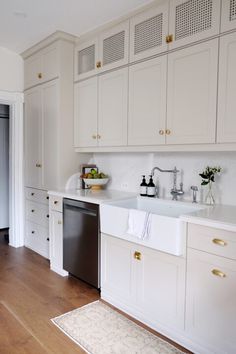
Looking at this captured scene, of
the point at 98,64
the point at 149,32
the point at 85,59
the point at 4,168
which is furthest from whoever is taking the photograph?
the point at 4,168

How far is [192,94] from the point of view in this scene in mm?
2193

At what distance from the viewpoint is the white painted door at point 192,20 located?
6.71 ft

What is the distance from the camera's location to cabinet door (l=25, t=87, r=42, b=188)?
144 inches

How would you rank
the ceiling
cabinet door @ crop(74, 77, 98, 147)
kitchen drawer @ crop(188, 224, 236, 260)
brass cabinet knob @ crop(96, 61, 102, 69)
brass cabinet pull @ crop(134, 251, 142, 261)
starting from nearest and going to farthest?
kitchen drawer @ crop(188, 224, 236, 260) → brass cabinet pull @ crop(134, 251, 142, 261) → the ceiling → brass cabinet knob @ crop(96, 61, 102, 69) → cabinet door @ crop(74, 77, 98, 147)

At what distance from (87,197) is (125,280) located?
32.8 inches

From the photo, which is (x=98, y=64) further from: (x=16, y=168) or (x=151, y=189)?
(x=16, y=168)

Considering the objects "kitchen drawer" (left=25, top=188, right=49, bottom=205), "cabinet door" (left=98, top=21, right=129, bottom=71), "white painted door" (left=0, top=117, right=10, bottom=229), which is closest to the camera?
"cabinet door" (left=98, top=21, right=129, bottom=71)

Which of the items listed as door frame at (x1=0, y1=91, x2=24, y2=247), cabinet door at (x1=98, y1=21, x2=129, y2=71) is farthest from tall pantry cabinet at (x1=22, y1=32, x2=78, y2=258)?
cabinet door at (x1=98, y1=21, x2=129, y2=71)

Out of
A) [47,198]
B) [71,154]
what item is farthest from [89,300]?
[71,154]

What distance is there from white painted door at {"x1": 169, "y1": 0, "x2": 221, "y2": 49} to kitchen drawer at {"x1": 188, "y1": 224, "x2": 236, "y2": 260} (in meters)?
1.40

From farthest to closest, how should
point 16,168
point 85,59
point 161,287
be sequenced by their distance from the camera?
point 16,168 < point 85,59 < point 161,287

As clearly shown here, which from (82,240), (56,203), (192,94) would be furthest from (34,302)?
(192,94)

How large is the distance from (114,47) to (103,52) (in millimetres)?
167

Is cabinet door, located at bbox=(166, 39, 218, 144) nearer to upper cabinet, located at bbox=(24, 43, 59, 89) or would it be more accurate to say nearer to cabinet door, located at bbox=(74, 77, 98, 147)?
Answer: cabinet door, located at bbox=(74, 77, 98, 147)
